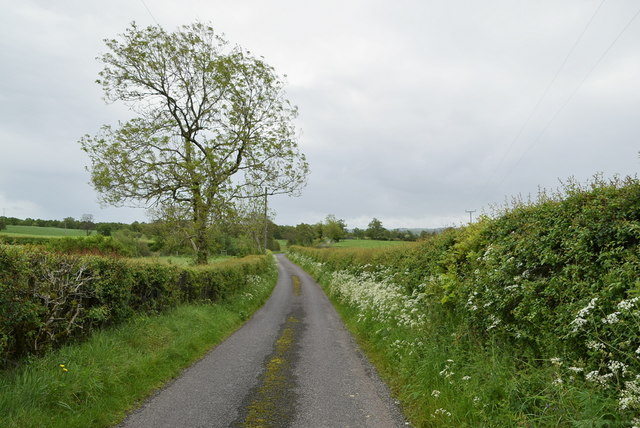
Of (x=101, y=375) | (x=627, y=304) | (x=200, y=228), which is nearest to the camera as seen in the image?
(x=627, y=304)

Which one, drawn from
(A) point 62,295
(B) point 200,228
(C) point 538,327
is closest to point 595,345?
(C) point 538,327

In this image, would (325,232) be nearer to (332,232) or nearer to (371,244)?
(332,232)

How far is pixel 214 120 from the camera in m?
20.9

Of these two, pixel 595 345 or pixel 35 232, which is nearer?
pixel 595 345

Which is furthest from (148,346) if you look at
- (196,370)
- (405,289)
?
(405,289)

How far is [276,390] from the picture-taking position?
20.2ft

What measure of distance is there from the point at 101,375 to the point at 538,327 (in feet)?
20.6

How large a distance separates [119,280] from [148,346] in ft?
5.04

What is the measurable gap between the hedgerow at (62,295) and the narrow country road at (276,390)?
6.60 ft

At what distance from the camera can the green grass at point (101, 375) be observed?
4.45 metres

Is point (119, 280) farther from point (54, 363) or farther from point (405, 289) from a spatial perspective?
point (405, 289)

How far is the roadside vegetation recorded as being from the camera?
3.34 metres

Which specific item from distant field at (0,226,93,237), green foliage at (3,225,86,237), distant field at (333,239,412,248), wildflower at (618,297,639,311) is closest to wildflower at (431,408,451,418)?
wildflower at (618,297,639,311)

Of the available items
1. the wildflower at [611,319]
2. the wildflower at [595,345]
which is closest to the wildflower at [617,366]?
the wildflower at [595,345]
